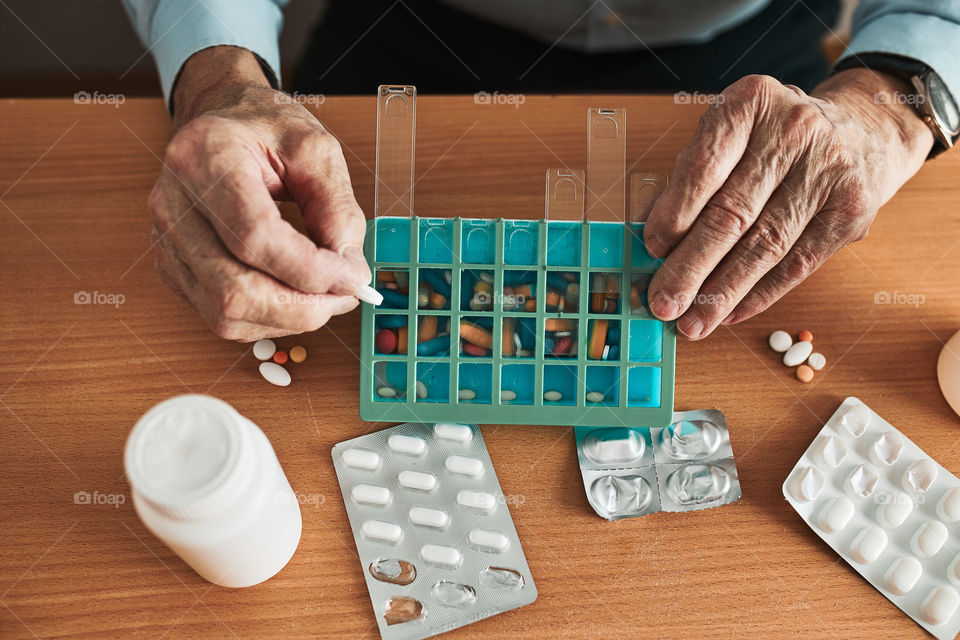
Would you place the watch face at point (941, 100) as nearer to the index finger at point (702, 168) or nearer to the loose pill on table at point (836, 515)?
the index finger at point (702, 168)

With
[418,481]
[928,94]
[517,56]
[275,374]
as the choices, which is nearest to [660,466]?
[418,481]

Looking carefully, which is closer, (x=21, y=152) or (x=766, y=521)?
(x=766, y=521)

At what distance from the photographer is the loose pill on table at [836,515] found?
697mm

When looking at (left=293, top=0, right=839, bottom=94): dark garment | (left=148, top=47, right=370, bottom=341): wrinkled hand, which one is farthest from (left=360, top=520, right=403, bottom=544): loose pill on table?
(left=293, top=0, right=839, bottom=94): dark garment

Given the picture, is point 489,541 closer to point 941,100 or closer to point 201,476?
point 201,476

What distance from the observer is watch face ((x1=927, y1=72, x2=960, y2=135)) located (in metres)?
0.81

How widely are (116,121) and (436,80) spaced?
464 millimetres

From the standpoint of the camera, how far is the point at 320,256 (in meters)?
0.62

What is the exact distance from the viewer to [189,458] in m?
0.54

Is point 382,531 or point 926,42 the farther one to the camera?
point 926,42

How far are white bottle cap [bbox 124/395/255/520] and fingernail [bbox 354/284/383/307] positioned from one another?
17 centimetres

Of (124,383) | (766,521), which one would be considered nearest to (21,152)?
(124,383)

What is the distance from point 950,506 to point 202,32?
0.95 metres

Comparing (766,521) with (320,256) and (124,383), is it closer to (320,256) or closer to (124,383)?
(320,256)
